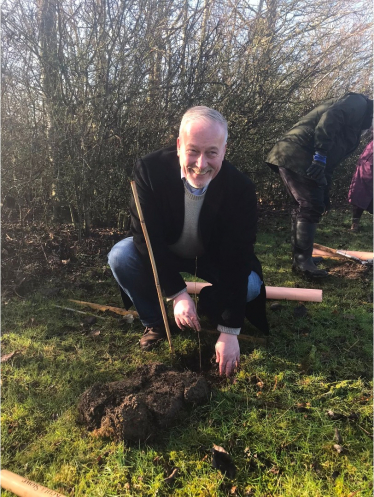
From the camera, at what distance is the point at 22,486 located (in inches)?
61.7

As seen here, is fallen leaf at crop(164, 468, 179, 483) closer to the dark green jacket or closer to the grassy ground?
the grassy ground

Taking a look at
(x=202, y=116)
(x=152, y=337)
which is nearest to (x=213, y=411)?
(x=152, y=337)

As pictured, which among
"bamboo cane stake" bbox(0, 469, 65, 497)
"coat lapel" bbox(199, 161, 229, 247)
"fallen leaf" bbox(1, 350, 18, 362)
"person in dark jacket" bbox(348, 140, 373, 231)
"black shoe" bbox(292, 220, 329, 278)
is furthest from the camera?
"person in dark jacket" bbox(348, 140, 373, 231)

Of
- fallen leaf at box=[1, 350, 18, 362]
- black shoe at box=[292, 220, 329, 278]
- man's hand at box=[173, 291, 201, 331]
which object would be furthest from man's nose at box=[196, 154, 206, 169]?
black shoe at box=[292, 220, 329, 278]

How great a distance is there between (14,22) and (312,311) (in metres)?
4.36

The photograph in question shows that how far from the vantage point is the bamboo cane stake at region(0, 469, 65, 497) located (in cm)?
153

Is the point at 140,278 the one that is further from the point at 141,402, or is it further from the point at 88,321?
the point at 141,402

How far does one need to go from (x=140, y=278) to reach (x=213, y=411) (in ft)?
3.42

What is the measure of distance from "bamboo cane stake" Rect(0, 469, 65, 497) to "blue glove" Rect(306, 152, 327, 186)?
139 inches

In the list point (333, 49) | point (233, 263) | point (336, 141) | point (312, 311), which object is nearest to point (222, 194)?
point (233, 263)

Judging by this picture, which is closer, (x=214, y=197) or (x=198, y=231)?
(x=214, y=197)

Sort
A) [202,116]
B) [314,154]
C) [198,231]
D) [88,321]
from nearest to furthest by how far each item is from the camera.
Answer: [202,116], [198,231], [88,321], [314,154]

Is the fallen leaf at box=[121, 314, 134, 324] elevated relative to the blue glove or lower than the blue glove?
lower

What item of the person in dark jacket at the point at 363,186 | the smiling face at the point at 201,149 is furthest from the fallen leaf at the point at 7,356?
the person in dark jacket at the point at 363,186
